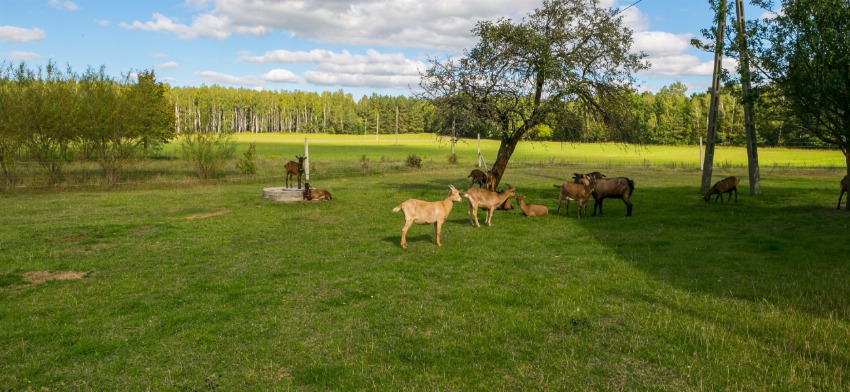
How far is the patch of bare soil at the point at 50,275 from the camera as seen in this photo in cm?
1096

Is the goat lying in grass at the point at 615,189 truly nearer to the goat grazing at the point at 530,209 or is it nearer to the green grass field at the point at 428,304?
the green grass field at the point at 428,304

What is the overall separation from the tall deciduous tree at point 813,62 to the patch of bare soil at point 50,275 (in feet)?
63.9

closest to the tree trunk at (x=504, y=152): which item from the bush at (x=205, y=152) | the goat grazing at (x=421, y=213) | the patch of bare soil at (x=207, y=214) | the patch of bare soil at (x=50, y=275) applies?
the goat grazing at (x=421, y=213)

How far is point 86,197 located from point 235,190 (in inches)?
275

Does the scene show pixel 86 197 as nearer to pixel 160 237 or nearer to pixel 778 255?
pixel 160 237

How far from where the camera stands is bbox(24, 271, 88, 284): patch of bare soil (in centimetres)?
1096

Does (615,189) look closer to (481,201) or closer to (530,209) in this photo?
(530,209)

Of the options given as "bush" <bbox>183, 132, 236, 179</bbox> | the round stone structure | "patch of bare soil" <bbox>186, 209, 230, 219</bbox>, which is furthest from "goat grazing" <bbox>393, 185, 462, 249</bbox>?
"bush" <bbox>183, 132, 236, 179</bbox>

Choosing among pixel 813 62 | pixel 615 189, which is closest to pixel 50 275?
pixel 615 189

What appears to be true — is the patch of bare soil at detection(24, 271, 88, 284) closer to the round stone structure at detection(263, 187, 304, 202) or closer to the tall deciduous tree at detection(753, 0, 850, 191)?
the round stone structure at detection(263, 187, 304, 202)

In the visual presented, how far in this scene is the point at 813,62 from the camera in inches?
671

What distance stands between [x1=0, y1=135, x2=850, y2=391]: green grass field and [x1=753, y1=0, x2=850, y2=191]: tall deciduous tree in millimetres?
3383

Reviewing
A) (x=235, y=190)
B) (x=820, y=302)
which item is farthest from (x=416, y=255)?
(x=235, y=190)

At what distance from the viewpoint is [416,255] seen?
41.3 ft
